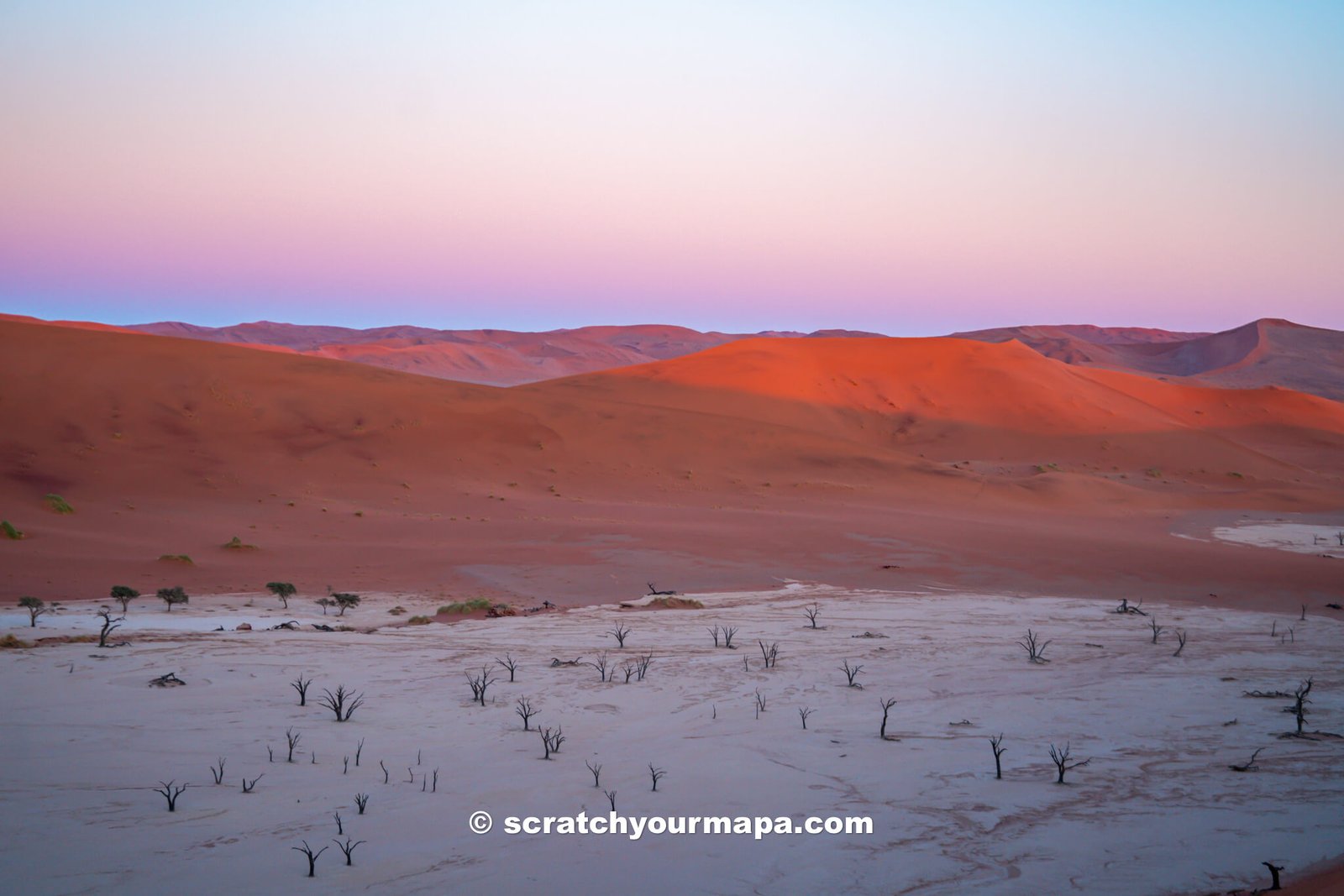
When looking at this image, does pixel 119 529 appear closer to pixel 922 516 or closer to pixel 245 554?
pixel 245 554

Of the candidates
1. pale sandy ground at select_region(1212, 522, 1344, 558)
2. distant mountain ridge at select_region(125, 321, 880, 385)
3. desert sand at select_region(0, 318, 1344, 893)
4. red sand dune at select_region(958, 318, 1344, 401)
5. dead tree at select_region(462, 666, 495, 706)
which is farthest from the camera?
distant mountain ridge at select_region(125, 321, 880, 385)

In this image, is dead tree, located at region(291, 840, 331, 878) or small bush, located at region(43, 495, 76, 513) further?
small bush, located at region(43, 495, 76, 513)

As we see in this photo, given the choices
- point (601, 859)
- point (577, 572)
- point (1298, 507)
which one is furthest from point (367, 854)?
point (1298, 507)

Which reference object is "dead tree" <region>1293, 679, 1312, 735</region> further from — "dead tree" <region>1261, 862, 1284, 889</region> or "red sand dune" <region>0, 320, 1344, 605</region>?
"red sand dune" <region>0, 320, 1344, 605</region>

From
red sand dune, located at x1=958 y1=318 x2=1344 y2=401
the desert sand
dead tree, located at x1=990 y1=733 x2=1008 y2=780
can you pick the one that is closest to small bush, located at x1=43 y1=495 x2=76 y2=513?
the desert sand

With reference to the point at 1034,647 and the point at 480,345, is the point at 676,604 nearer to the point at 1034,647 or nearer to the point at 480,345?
the point at 1034,647

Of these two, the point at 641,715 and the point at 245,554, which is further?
the point at 245,554
